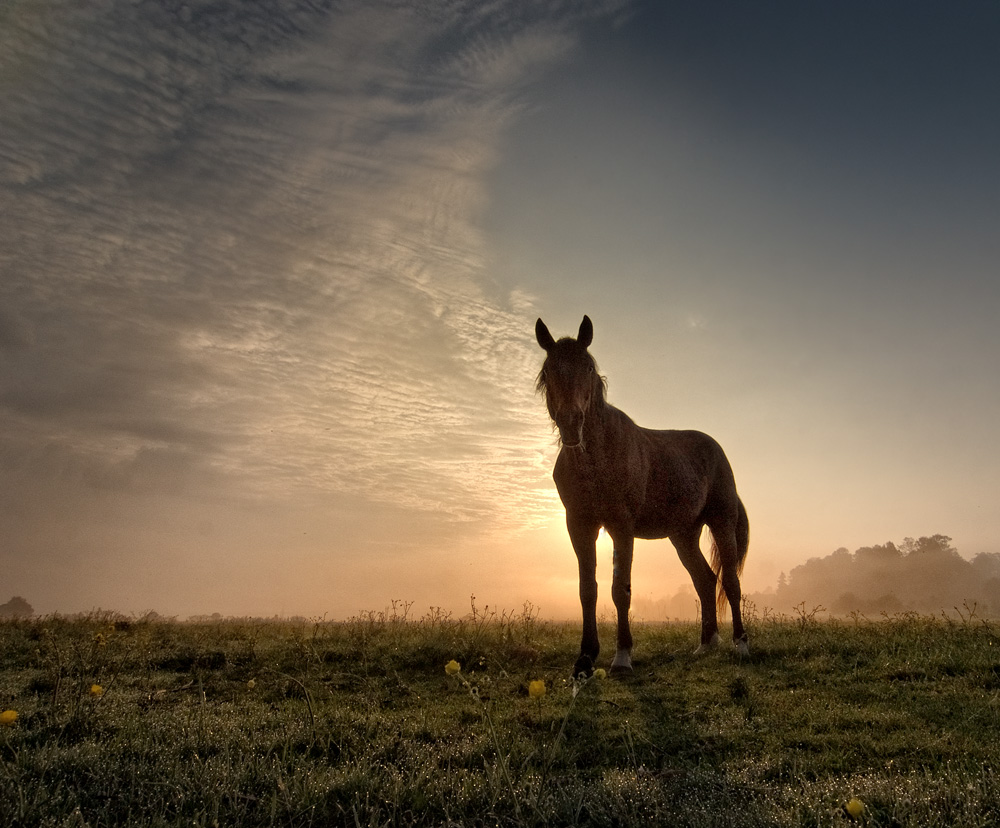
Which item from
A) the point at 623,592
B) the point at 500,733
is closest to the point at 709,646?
the point at 623,592

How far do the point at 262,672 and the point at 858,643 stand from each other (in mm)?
8518

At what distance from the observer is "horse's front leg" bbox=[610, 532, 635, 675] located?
9312 mm

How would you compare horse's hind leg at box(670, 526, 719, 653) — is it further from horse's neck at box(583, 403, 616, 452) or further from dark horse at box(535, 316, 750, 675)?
horse's neck at box(583, 403, 616, 452)

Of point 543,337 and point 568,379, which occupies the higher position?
point 543,337

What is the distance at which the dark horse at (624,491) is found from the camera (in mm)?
8773

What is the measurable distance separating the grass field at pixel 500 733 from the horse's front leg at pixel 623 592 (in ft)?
1.38

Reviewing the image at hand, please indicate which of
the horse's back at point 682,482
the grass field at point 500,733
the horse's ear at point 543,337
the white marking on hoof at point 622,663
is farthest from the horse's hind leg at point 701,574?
the horse's ear at point 543,337

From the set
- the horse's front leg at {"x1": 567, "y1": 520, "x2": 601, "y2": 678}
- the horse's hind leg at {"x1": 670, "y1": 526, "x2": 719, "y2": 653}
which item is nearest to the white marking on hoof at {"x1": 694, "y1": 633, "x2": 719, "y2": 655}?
Result: the horse's hind leg at {"x1": 670, "y1": 526, "x2": 719, "y2": 653}

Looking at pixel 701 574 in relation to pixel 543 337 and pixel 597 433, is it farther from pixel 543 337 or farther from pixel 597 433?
pixel 543 337

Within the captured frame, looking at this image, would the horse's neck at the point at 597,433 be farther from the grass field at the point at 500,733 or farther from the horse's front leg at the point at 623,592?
the grass field at the point at 500,733

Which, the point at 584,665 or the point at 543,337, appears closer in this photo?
the point at 584,665

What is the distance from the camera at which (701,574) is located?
11.9 metres

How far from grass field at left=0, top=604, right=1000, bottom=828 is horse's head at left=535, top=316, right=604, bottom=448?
3032 millimetres

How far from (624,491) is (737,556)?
4681 mm
